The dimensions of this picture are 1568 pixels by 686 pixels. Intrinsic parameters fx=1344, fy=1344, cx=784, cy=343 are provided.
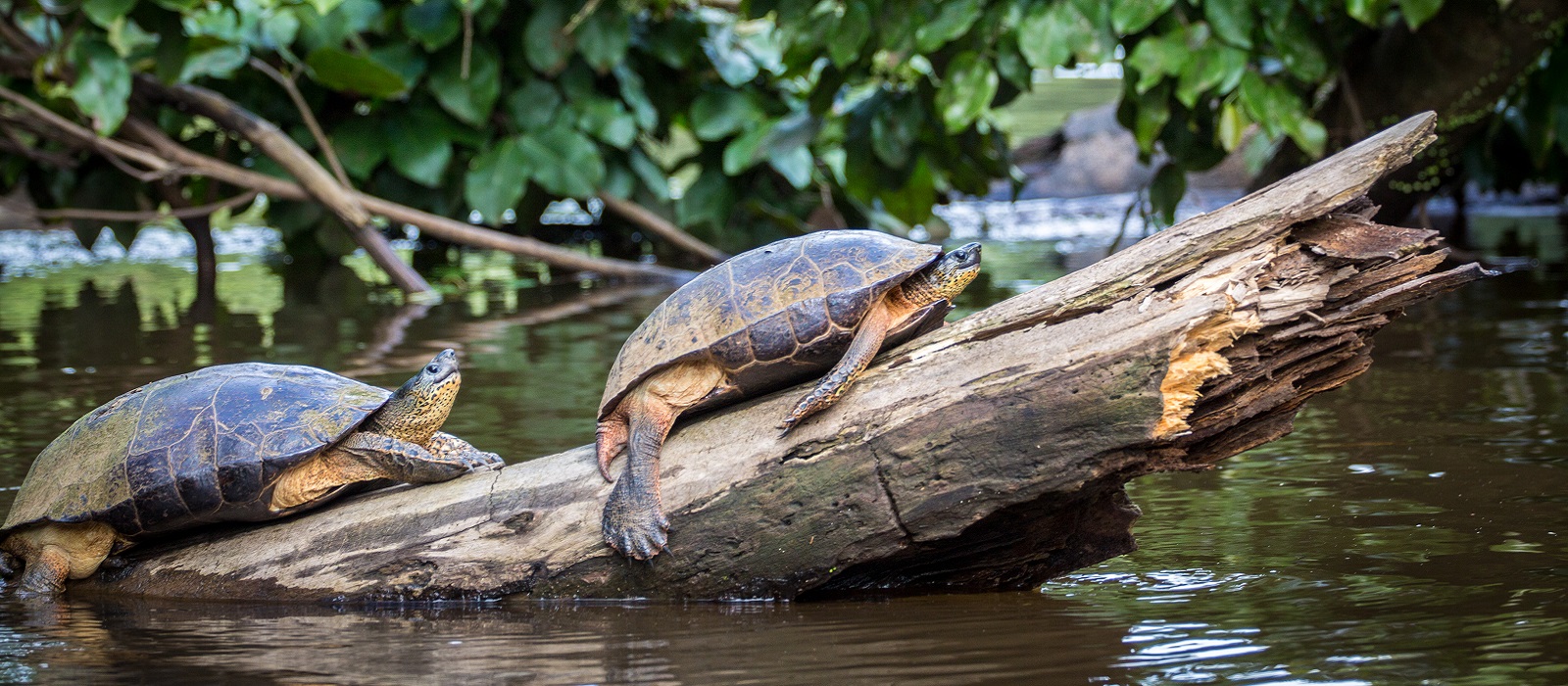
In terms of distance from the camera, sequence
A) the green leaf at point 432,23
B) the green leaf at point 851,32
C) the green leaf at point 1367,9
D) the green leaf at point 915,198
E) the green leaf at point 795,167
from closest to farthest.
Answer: the green leaf at point 1367,9, the green leaf at point 851,32, the green leaf at point 915,198, the green leaf at point 432,23, the green leaf at point 795,167

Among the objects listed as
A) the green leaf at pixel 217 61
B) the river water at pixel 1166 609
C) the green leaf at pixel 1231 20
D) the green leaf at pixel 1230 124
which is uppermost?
the green leaf at pixel 217 61

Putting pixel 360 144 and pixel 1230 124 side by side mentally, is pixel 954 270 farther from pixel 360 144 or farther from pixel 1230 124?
pixel 360 144

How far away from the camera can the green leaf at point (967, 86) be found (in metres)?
6.90

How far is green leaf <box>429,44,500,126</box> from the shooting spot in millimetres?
9867

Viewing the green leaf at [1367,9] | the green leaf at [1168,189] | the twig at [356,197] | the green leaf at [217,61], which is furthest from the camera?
the green leaf at [217,61]

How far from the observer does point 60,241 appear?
14.3 metres

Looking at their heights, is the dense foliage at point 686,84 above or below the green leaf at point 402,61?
below

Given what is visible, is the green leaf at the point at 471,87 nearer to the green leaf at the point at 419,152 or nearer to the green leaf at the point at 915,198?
the green leaf at the point at 419,152

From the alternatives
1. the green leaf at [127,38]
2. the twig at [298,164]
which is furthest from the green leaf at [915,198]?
the green leaf at [127,38]

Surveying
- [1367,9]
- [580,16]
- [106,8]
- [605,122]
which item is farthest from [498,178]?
[1367,9]

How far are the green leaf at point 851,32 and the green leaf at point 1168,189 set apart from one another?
1881mm

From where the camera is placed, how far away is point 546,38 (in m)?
9.79

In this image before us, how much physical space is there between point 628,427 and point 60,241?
1319 cm

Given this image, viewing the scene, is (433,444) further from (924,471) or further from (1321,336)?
(1321,336)
